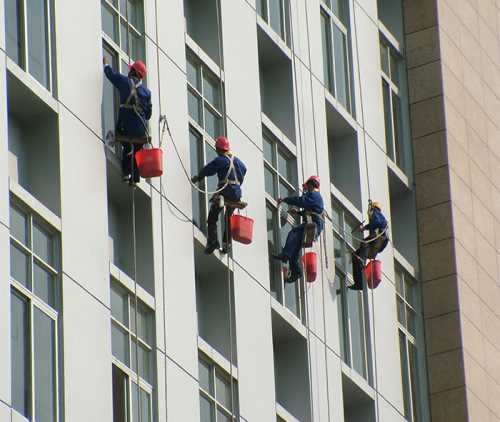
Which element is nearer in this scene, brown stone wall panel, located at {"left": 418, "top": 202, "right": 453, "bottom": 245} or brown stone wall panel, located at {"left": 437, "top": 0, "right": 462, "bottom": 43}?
brown stone wall panel, located at {"left": 418, "top": 202, "right": 453, "bottom": 245}

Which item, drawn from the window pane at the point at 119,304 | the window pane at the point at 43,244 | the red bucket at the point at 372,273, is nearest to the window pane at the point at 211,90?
the window pane at the point at 119,304

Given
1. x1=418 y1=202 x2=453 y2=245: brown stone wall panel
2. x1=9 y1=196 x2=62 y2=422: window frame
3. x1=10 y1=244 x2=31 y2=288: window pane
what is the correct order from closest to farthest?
x1=9 y1=196 x2=62 y2=422: window frame < x1=10 y1=244 x2=31 y2=288: window pane < x1=418 y1=202 x2=453 y2=245: brown stone wall panel

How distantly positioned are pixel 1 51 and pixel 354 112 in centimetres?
1426

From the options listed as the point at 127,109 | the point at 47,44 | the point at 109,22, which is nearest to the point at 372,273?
the point at 109,22

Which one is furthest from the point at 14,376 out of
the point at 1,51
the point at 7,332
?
the point at 1,51

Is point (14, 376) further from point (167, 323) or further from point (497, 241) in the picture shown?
Answer: point (497, 241)

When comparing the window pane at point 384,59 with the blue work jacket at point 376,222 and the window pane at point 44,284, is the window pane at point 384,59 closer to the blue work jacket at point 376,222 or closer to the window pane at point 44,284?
the blue work jacket at point 376,222

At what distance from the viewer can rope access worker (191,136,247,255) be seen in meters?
33.5

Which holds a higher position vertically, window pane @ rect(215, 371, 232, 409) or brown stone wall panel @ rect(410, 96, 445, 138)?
brown stone wall panel @ rect(410, 96, 445, 138)

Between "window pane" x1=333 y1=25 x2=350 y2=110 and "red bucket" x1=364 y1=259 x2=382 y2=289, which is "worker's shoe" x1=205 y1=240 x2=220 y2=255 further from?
"window pane" x1=333 y1=25 x2=350 y2=110

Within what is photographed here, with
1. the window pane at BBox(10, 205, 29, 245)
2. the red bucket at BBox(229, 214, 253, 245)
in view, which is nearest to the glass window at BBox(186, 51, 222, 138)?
the red bucket at BBox(229, 214, 253, 245)

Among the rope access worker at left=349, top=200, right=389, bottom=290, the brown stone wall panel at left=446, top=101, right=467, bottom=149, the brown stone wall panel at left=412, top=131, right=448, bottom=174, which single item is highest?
the brown stone wall panel at left=446, top=101, right=467, bottom=149

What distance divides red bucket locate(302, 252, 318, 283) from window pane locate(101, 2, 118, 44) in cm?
681

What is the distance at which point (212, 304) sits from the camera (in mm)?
34344
